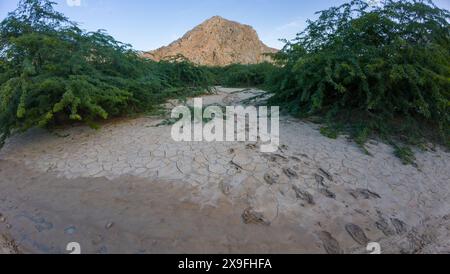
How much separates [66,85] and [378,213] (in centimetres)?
403

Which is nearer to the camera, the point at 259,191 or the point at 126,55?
the point at 259,191

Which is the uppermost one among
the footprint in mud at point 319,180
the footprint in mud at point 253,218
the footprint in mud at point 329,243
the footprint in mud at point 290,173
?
the footprint in mud at point 290,173

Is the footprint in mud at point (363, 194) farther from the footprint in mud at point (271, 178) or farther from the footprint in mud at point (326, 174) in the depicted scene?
the footprint in mud at point (271, 178)

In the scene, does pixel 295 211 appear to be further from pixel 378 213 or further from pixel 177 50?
pixel 177 50

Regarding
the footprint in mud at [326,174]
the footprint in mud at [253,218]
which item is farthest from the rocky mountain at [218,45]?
the footprint in mud at [253,218]

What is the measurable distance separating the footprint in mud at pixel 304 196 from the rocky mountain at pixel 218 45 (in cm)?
2801

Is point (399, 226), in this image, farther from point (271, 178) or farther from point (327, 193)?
point (271, 178)

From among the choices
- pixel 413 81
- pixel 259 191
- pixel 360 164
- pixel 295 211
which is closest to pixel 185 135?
pixel 259 191

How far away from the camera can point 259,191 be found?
2693 millimetres

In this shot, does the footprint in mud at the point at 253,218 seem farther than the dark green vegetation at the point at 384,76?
No

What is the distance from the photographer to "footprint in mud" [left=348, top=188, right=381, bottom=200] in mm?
2715

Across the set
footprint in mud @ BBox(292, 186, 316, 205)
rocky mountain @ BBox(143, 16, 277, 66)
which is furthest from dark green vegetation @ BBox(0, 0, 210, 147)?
rocky mountain @ BBox(143, 16, 277, 66)

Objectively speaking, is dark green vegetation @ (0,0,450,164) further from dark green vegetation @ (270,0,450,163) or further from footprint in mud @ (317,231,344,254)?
footprint in mud @ (317,231,344,254)

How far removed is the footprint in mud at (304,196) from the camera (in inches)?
102
